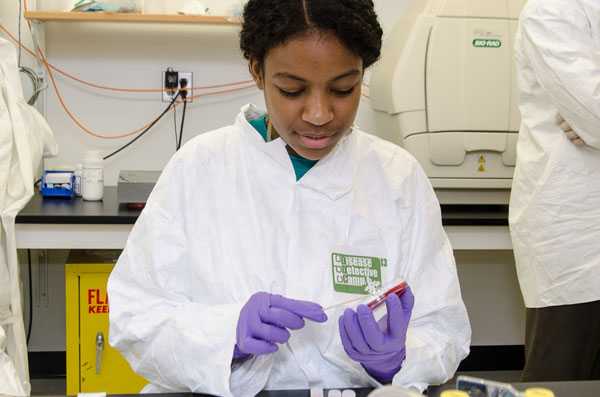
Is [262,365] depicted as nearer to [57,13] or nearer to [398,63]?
[398,63]

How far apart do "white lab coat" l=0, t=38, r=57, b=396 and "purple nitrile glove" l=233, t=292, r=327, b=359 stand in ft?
3.61

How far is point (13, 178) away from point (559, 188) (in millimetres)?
1440

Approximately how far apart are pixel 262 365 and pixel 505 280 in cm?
208

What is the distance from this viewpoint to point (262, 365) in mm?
1115

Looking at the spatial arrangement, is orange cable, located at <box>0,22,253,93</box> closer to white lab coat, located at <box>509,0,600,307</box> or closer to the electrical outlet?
the electrical outlet

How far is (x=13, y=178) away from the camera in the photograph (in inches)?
82.5

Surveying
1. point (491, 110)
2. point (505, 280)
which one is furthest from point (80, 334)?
point (505, 280)

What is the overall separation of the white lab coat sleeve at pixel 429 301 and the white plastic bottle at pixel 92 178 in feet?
4.36

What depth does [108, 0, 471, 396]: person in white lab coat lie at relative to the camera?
42.8 inches

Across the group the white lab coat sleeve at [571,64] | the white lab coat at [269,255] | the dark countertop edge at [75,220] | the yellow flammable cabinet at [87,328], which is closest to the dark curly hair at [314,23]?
the white lab coat at [269,255]

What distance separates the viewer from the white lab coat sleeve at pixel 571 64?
1.82 metres

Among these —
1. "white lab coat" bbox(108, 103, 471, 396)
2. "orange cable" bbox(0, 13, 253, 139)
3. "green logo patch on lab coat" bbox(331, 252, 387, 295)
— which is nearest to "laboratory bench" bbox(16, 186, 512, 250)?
"orange cable" bbox(0, 13, 253, 139)

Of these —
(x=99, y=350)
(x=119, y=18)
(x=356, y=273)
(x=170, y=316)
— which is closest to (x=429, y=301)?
(x=356, y=273)

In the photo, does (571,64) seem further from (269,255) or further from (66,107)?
(66,107)
